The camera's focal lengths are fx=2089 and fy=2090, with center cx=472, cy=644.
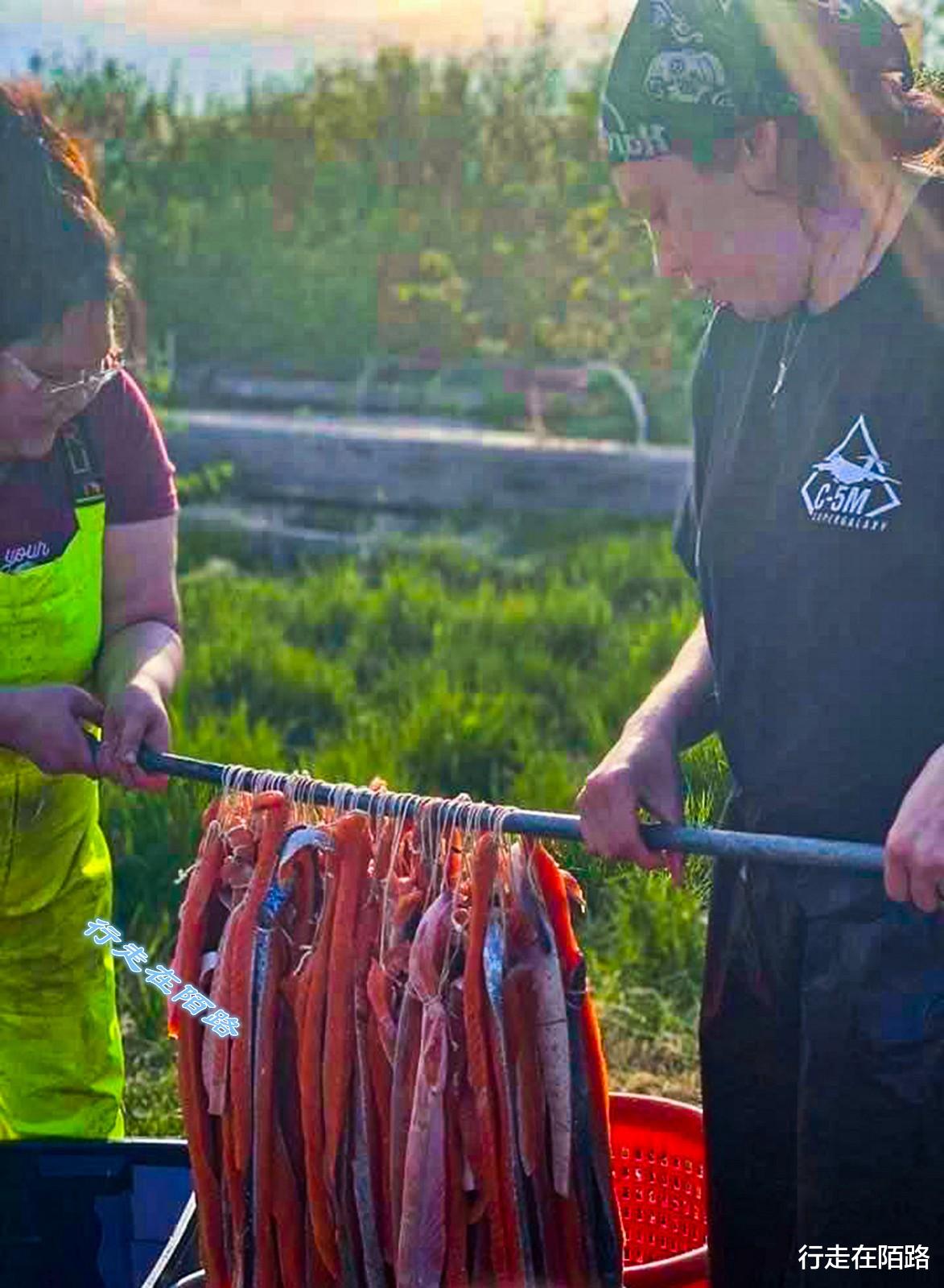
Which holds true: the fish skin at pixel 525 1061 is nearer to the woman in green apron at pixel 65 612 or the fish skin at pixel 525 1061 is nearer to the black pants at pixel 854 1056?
the black pants at pixel 854 1056

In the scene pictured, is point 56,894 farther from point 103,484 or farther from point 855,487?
point 855,487

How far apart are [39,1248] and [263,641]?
140 inches

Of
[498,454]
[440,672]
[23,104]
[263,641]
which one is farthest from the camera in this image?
[498,454]

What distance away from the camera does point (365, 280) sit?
1225cm

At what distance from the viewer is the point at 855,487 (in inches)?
82.7

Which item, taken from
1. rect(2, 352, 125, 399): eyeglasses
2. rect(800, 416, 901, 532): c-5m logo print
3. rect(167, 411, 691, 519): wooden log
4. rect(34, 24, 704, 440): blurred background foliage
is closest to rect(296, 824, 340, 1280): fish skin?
rect(800, 416, 901, 532): c-5m logo print

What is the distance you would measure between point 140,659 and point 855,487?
43.2 inches

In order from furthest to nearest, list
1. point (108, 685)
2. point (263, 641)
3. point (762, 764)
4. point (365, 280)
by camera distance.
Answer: point (365, 280) < point (263, 641) < point (108, 685) < point (762, 764)

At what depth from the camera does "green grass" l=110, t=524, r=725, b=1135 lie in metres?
4.33

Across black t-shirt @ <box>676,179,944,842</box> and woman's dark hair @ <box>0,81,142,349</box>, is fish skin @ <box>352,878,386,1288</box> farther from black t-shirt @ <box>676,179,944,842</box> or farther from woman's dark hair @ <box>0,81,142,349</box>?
woman's dark hair @ <box>0,81,142,349</box>

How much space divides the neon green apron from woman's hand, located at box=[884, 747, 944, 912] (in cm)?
125

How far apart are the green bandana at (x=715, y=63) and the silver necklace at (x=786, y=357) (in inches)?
8.5

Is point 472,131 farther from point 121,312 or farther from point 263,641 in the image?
point 121,312

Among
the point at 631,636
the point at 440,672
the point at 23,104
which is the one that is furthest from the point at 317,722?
the point at 23,104
